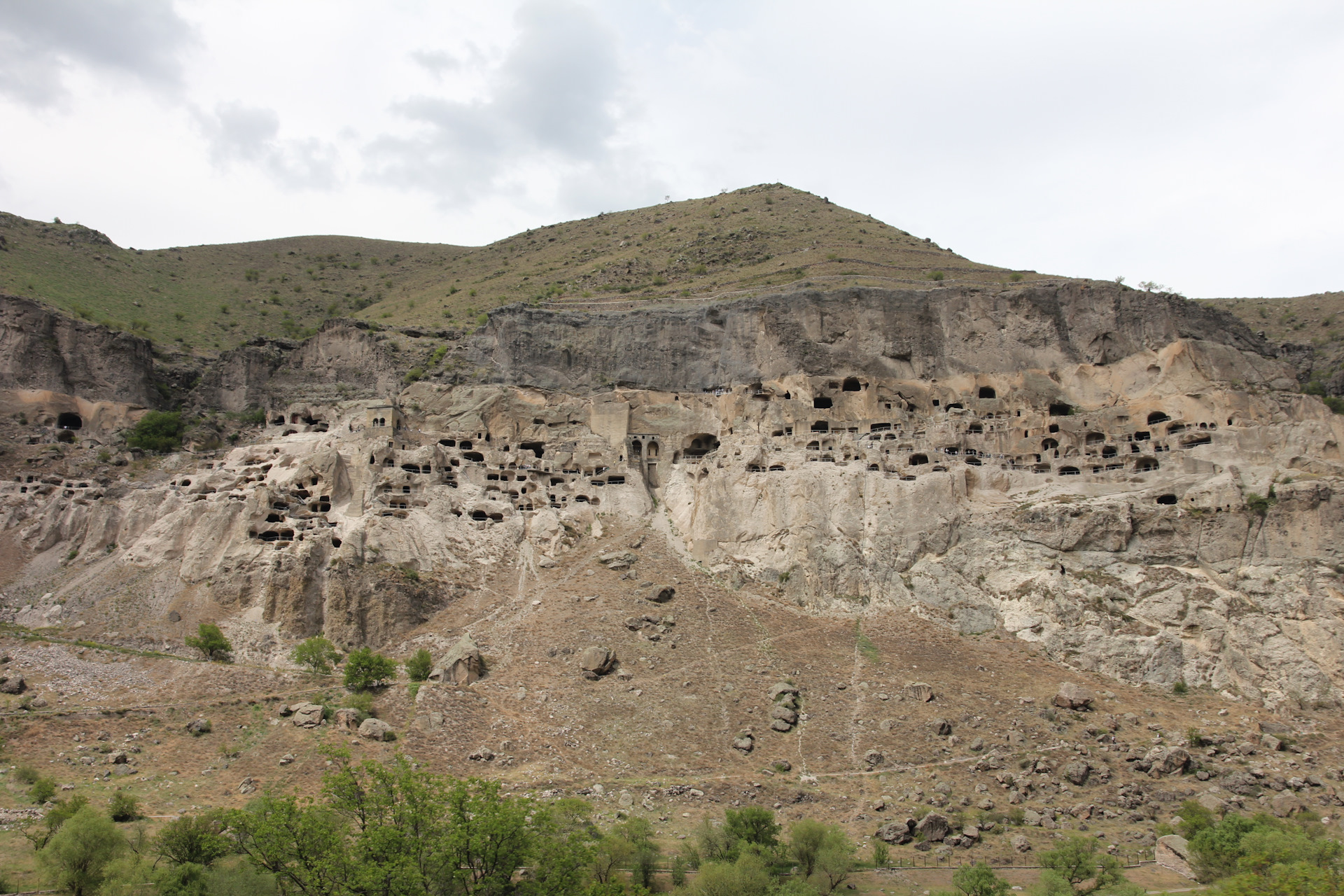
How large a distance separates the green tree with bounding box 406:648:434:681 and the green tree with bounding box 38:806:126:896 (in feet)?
41.3

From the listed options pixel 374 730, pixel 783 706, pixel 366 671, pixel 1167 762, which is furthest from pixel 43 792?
pixel 1167 762

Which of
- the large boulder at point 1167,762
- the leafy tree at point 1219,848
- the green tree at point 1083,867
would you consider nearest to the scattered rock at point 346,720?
the green tree at point 1083,867

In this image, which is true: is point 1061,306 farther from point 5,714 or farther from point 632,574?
point 5,714

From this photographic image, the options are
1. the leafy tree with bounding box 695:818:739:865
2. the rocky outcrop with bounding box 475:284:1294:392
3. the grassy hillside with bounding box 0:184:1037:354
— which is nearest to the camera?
the leafy tree with bounding box 695:818:739:865

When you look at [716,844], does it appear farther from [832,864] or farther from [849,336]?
[849,336]

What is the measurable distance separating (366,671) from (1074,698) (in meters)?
25.8

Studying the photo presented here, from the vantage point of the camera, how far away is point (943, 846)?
82.9ft

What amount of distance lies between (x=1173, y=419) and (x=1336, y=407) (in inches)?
522

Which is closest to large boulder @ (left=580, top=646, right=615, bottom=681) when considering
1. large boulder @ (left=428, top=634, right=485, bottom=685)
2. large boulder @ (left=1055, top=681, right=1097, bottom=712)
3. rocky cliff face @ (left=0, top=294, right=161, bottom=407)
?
large boulder @ (left=428, top=634, right=485, bottom=685)

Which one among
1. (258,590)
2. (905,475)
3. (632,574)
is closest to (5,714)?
(258,590)

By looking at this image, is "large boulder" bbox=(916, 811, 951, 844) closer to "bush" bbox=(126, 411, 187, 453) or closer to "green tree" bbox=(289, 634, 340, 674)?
"green tree" bbox=(289, 634, 340, 674)

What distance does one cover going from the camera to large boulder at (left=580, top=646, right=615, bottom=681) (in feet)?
107

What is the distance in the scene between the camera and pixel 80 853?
20.2 meters

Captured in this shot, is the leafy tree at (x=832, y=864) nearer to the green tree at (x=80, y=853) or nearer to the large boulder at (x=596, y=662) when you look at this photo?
the large boulder at (x=596, y=662)
